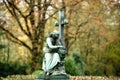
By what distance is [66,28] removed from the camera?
28.7m

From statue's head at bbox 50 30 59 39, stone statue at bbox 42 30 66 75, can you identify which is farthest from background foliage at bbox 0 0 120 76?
statue's head at bbox 50 30 59 39

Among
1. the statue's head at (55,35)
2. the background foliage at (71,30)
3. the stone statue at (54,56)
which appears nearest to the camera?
the stone statue at (54,56)

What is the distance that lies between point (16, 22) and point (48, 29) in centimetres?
574

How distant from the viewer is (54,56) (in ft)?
43.5

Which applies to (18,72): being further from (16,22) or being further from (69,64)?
(69,64)

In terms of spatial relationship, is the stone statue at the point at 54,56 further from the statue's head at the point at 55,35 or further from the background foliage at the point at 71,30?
the background foliage at the point at 71,30

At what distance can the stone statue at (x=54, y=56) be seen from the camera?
1316 cm

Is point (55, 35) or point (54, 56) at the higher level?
point (55, 35)

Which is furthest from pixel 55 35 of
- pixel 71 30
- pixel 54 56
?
pixel 71 30

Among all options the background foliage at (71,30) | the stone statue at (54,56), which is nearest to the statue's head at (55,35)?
the stone statue at (54,56)

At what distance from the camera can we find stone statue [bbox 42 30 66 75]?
43.2 feet

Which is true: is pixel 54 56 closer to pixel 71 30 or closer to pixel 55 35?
pixel 55 35

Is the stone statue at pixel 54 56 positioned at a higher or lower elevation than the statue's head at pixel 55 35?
lower

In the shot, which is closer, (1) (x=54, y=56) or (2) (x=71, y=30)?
(1) (x=54, y=56)
